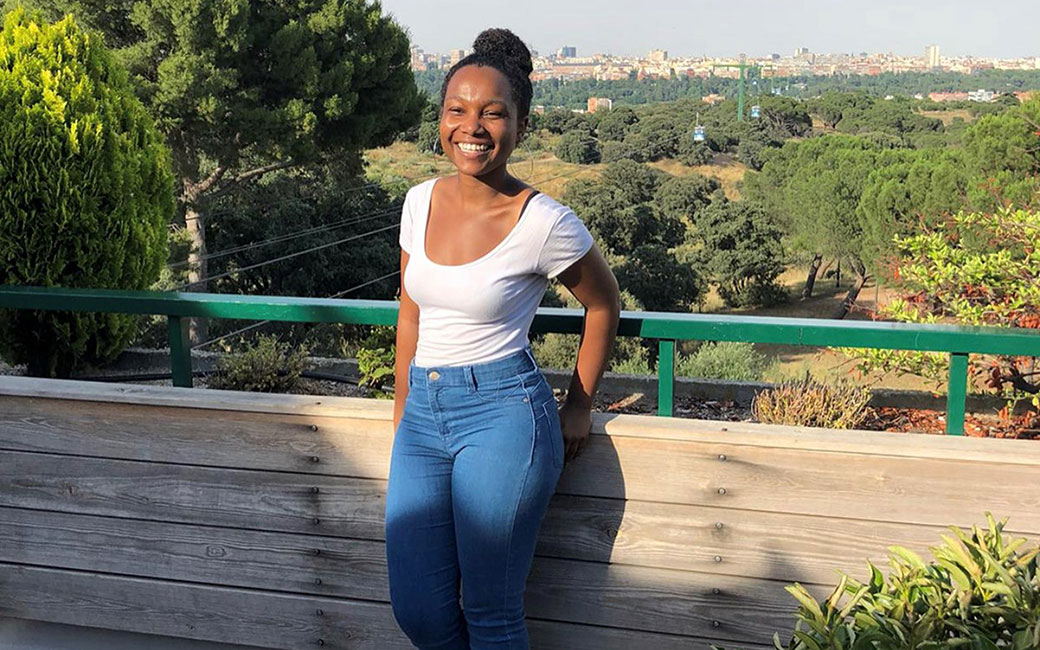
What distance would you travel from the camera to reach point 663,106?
187 ft

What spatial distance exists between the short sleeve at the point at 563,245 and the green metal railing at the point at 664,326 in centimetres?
30

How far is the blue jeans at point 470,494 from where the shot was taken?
1898mm

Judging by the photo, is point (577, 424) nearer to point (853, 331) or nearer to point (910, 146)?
point (853, 331)

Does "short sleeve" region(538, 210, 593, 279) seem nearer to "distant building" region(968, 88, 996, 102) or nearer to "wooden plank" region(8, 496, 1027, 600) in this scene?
"wooden plank" region(8, 496, 1027, 600)

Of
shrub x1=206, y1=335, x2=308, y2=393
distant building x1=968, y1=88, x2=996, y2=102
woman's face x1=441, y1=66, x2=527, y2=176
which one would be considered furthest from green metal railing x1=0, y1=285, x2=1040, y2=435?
distant building x1=968, y1=88, x2=996, y2=102

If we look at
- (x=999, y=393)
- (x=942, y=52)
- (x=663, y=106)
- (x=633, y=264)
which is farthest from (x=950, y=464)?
(x=942, y=52)

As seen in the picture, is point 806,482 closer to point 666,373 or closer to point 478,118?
point 666,373

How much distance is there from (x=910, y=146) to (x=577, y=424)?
41.7 meters

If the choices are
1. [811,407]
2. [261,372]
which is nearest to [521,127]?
[811,407]

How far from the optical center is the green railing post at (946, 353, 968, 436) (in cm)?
206

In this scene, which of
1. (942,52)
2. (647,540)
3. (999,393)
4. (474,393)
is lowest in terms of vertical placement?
(999,393)

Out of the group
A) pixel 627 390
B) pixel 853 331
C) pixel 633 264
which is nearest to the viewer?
pixel 853 331

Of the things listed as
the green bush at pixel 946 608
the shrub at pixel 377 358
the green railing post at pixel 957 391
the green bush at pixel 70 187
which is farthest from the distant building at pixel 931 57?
the green bush at pixel 946 608

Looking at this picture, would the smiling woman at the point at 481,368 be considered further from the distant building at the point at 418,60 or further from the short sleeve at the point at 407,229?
the distant building at the point at 418,60
